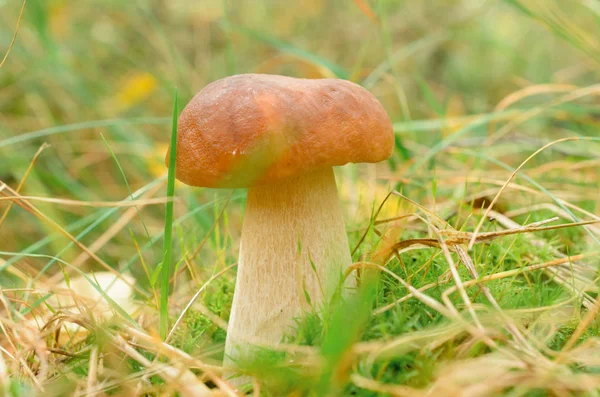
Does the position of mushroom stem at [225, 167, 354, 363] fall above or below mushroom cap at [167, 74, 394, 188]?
below

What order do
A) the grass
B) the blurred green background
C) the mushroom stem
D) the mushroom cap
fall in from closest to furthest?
the grass, the mushroom cap, the mushroom stem, the blurred green background

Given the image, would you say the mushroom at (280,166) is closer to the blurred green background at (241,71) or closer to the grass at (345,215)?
the grass at (345,215)

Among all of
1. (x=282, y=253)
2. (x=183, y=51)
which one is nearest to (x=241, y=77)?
(x=282, y=253)

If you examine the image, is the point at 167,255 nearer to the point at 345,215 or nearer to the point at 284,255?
the point at 284,255

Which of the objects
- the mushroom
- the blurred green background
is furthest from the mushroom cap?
the blurred green background

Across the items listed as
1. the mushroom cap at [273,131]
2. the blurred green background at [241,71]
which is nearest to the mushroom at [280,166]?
the mushroom cap at [273,131]

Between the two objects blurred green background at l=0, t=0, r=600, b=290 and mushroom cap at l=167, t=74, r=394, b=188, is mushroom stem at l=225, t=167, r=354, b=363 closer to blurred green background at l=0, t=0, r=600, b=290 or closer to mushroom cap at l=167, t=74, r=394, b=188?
mushroom cap at l=167, t=74, r=394, b=188
